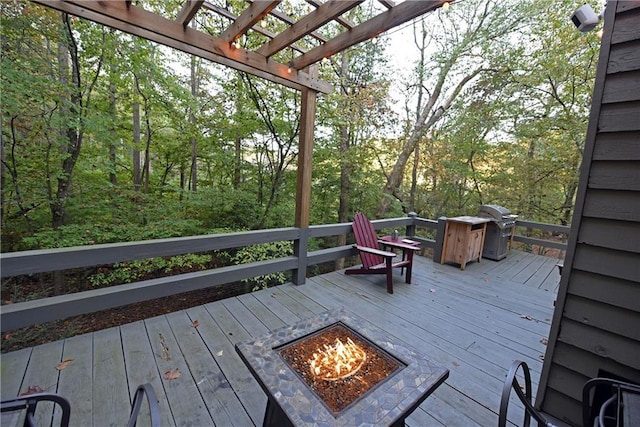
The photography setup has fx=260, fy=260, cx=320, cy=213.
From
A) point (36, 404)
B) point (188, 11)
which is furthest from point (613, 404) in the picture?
point (188, 11)

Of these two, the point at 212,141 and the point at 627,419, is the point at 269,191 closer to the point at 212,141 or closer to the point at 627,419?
the point at 212,141

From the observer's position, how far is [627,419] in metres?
0.93

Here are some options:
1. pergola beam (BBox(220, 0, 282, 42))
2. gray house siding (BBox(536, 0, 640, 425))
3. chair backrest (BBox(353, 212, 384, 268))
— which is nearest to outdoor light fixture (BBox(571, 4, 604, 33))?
gray house siding (BBox(536, 0, 640, 425))

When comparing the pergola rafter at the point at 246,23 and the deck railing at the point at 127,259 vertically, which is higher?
the pergola rafter at the point at 246,23

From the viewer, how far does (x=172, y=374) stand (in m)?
1.64

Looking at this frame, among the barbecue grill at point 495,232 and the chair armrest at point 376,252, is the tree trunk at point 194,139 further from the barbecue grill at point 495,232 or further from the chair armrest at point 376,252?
the barbecue grill at point 495,232

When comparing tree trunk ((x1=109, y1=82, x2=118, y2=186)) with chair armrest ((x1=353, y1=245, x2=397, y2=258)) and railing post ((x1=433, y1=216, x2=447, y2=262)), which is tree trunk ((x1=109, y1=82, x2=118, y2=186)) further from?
railing post ((x1=433, y1=216, x2=447, y2=262))

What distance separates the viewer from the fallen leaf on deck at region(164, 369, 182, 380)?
63.4 inches

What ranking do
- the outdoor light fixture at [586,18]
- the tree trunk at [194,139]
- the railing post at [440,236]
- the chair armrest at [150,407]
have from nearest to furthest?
the chair armrest at [150,407], the outdoor light fixture at [586,18], the railing post at [440,236], the tree trunk at [194,139]

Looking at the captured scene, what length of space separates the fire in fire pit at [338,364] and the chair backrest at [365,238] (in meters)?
2.02

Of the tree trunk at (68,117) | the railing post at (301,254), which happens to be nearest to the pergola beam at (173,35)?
the railing post at (301,254)

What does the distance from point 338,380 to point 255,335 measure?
1.21 metres

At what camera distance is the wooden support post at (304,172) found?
2.82 m

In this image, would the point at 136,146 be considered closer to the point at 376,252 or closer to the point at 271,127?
the point at 271,127
